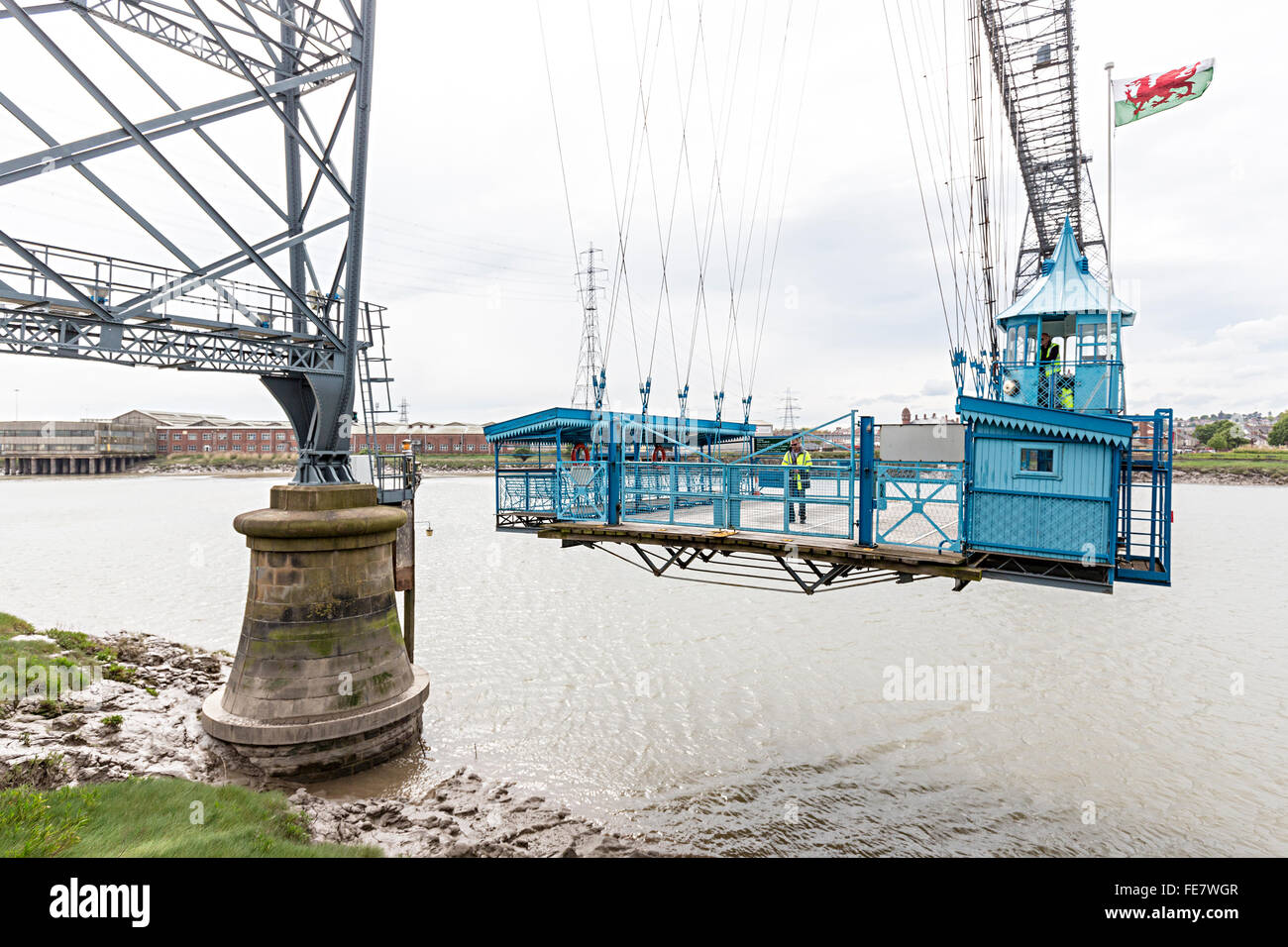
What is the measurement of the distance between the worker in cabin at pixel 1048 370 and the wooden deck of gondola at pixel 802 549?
717cm

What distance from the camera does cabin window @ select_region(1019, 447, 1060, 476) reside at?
9258mm

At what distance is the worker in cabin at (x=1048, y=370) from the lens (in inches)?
580

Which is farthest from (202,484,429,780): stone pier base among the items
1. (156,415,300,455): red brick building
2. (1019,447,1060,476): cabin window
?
(156,415,300,455): red brick building

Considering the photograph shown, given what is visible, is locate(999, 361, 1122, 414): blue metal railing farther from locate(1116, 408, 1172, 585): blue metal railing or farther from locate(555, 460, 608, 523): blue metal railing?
locate(555, 460, 608, 523): blue metal railing

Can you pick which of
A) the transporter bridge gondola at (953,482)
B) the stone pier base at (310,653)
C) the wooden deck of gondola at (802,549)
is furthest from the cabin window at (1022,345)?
the stone pier base at (310,653)

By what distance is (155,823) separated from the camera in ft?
28.7

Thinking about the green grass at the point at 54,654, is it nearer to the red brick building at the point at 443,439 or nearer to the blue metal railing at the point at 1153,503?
the blue metal railing at the point at 1153,503

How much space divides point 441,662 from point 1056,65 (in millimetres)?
38741

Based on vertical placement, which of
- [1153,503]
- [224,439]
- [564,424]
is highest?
[224,439]

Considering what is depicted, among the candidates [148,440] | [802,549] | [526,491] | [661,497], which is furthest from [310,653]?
[148,440]

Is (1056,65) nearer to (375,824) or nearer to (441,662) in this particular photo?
(441,662)

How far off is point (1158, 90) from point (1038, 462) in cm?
914

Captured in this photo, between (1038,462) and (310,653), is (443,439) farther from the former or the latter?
(1038,462)

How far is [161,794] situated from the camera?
9.66 metres
